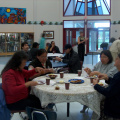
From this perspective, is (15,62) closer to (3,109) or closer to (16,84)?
(16,84)

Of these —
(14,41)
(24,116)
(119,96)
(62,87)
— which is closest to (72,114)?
(24,116)

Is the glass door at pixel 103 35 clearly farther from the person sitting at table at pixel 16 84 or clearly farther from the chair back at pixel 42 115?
the chair back at pixel 42 115

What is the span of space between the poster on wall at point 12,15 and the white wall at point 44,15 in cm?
26

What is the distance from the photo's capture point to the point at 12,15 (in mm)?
14258

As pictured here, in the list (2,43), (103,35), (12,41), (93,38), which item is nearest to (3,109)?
(12,41)

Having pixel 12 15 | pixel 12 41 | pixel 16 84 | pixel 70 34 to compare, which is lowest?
pixel 16 84

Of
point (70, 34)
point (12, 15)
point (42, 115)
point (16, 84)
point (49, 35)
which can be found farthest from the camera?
point (70, 34)

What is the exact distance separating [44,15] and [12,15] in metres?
2.36

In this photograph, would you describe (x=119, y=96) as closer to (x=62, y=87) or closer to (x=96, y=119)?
(x=96, y=119)

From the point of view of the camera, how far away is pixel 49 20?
1476cm

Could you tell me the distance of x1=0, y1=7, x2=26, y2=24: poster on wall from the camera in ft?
46.3

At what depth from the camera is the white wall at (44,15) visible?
14305 millimetres

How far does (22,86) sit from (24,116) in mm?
1243

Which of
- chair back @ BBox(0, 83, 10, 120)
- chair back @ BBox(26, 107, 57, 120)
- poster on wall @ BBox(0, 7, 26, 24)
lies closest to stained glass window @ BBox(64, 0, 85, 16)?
poster on wall @ BBox(0, 7, 26, 24)
